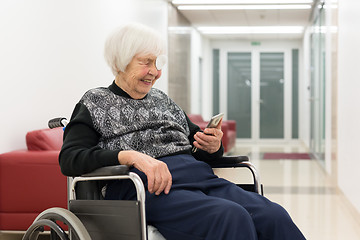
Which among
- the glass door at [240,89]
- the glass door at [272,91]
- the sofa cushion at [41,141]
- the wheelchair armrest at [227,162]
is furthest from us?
the glass door at [240,89]

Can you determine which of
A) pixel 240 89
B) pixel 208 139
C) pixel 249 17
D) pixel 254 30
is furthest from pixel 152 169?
pixel 240 89

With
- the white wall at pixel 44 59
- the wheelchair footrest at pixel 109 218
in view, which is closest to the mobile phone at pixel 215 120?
the wheelchair footrest at pixel 109 218

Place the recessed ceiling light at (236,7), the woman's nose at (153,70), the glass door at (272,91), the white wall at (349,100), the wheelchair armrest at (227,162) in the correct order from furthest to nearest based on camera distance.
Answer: the glass door at (272,91) → the recessed ceiling light at (236,7) → the white wall at (349,100) → the wheelchair armrest at (227,162) → the woman's nose at (153,70)

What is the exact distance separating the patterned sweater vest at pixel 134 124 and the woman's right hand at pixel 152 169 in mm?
177

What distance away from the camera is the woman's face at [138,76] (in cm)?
198

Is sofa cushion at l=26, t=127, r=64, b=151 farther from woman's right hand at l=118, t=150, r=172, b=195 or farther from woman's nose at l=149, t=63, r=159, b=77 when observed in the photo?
woman's right hand at l=118, t=150, r=172, b=195

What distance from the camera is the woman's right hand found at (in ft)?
5.48

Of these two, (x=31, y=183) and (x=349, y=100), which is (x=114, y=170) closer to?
(x=31, y=183)

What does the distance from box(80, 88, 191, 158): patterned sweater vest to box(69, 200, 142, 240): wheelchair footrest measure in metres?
0.24

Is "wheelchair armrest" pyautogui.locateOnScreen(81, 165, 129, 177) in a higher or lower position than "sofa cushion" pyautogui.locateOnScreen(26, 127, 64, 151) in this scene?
higher

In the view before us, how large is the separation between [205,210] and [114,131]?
1.57 ft

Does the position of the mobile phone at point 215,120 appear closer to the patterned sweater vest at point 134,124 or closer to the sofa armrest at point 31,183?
the patterned sweater vest at point 134,124

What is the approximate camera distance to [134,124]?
6.38 feet

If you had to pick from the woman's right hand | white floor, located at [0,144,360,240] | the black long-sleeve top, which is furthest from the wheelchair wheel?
white floor, located at [0,144,360,240]
